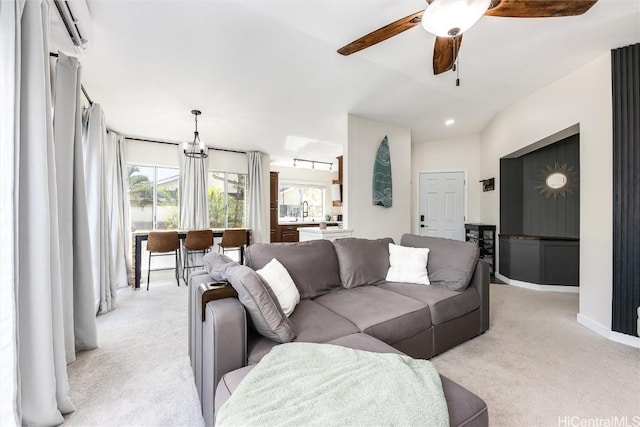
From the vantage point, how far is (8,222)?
1.19 metres

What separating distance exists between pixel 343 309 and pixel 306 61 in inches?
86.6

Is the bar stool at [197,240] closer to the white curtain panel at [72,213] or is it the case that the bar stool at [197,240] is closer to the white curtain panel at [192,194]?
the white curtain panel at [192,194]

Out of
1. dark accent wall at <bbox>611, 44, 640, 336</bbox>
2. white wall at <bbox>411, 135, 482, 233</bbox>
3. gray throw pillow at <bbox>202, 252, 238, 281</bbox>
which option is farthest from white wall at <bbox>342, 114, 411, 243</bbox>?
dark accent wall at <bbox>611, 44, 640, 336</bbox>

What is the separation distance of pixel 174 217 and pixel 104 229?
233cm

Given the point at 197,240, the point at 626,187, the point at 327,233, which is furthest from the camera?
the point at 197,240

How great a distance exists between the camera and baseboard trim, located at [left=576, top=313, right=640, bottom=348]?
Answer: 221 centimetres

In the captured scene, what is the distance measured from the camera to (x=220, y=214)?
5.88 meters

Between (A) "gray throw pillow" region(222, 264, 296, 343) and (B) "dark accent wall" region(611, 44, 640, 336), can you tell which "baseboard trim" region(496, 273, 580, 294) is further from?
(A) "gray throw pillow" region(222, 264, 296, 343)

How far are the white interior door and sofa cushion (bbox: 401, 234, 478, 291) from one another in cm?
284

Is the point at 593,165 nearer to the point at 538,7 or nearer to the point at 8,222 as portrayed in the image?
the point at 538,7

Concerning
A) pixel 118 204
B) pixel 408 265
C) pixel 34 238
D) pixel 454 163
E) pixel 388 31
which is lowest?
pixel 408 265

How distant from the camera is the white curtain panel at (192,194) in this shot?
5254 mm

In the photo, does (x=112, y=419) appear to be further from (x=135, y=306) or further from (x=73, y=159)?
(x=135, y=306)

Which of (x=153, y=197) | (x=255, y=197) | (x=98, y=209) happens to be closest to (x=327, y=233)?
(x=98, y=209)
